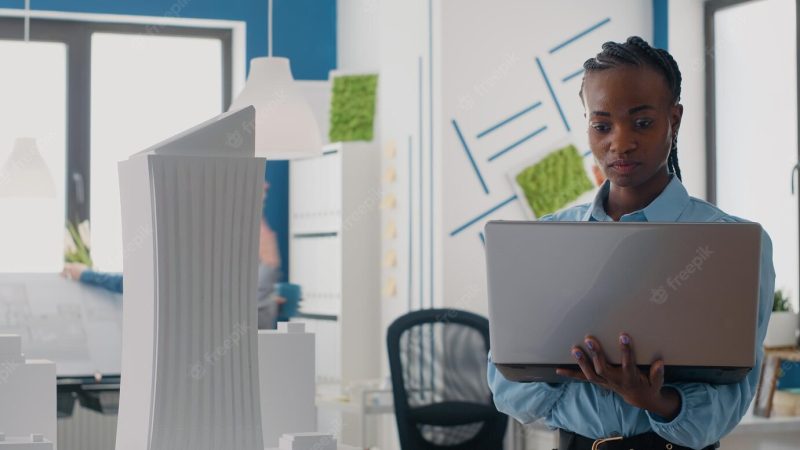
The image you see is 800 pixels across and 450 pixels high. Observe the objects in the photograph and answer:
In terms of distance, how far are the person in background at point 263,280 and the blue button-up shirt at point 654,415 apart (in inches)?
136

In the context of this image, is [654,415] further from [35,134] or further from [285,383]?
[35,134]

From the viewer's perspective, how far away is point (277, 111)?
127 inches

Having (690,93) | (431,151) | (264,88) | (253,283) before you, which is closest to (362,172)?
(431,151)

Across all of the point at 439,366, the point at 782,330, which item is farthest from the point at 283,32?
the point at 782,330

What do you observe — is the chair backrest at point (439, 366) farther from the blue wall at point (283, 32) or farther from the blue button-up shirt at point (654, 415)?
the blue button-up shirt at point (654, 415)

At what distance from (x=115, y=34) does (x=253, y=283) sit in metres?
5.15

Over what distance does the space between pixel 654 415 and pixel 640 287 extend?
208 mm

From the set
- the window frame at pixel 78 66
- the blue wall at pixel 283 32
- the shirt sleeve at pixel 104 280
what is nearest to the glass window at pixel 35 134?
the window frame at pixel 78 66

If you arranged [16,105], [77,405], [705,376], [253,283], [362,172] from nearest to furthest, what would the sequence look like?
[705,376] → [253,283] → [77,405] → [362,172] → [16,105]

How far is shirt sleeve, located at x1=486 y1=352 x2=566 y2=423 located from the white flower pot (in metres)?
2.86

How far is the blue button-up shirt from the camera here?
1581 mm

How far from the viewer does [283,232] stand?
22.1 ft

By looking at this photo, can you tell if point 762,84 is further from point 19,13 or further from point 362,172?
point 19,13

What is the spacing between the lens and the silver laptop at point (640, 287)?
150cm
